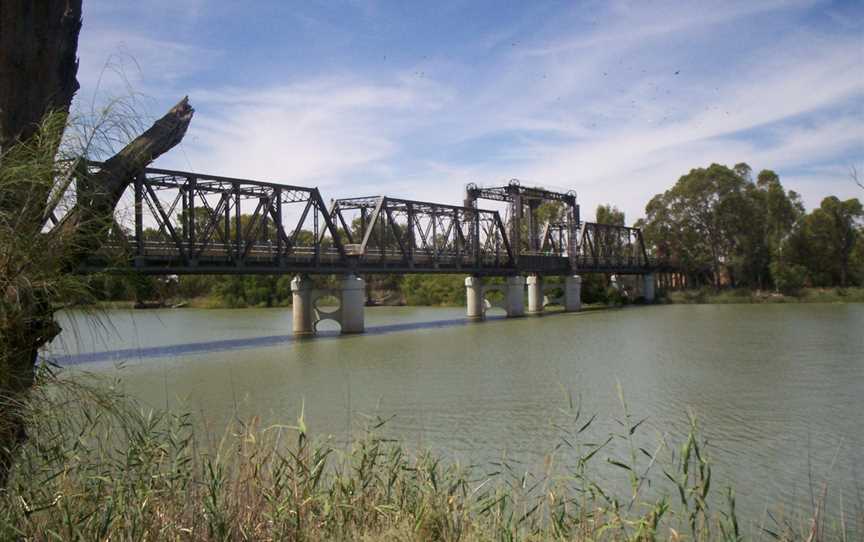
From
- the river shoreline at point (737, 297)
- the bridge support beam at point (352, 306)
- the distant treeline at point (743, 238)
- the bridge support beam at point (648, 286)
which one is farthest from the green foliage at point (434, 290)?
the bridge support beam at point (352, 306)

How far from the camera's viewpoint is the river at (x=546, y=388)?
34.0ft

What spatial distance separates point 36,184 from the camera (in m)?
4.59

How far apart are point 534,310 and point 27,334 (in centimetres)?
6503

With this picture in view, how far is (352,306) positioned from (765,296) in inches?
2049

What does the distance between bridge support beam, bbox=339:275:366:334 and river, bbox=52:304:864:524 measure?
14.5 ft

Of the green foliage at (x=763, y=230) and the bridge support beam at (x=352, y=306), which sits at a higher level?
the green foliage at (x=763, y=230)

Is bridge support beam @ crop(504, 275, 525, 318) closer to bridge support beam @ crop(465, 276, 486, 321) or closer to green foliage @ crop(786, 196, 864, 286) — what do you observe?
bridge support beam @ crop(465, 276, 486, 321)

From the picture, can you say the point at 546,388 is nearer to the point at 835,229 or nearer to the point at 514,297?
the point at 514,297

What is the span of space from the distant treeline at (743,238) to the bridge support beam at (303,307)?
3425 centimetres

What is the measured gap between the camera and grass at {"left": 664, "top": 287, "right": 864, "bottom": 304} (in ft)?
230

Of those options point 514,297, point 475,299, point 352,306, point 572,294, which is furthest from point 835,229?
point 352,306

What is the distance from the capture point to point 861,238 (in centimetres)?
7825

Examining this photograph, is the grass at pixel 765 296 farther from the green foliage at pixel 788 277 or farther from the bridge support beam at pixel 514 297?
the bridge support beam at pixel 514 297

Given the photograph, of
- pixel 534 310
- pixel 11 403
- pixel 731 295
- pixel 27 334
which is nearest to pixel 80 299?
pixel 27 334
